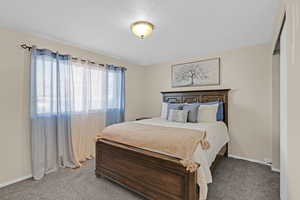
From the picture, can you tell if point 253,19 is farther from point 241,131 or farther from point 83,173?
point 83,173

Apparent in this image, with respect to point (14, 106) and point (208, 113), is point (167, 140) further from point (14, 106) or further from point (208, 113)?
point (14, 106)

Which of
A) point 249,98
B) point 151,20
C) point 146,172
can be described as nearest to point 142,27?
point 151,20

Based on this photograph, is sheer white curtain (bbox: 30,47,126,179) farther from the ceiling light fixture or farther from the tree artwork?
the tree artwork

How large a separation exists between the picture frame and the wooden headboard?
0.22 metres

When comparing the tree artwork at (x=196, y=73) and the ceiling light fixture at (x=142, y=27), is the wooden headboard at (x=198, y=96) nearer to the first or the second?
the tree artwork at (x=196, y=73)

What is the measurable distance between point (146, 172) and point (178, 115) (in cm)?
148

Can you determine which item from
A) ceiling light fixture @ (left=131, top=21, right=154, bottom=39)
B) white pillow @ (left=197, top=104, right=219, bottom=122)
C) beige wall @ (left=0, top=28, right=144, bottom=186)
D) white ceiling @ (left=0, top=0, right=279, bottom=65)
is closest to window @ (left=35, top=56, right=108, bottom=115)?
beige wall @ (left=0, top=28, right=144, bottom=186)

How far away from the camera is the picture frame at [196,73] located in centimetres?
343

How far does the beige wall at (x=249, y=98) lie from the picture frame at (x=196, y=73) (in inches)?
5.8

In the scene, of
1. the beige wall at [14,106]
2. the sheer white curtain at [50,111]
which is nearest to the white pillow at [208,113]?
the sheer white curtain at [50,111]

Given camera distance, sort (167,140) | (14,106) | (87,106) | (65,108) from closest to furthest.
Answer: (167,140), (14,106), (65,108), (87,106)

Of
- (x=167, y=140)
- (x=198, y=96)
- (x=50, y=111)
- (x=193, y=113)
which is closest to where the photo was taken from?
(x=167, y=140)

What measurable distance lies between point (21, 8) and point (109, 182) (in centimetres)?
258

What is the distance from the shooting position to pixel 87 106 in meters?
3.19
